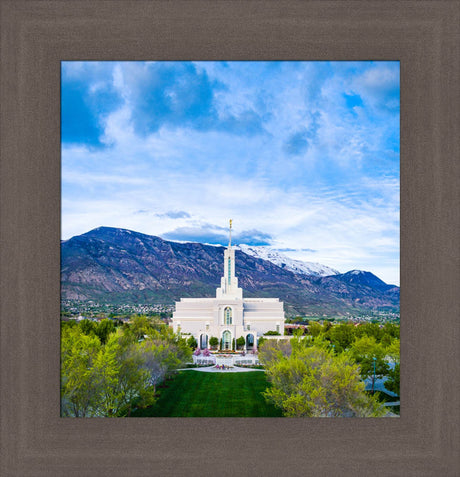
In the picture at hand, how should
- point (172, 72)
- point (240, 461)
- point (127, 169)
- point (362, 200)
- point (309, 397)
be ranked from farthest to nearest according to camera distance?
point (127, 169) → point (362, 200) → point (172, 72) → point (309, 397) → point (240, 461)

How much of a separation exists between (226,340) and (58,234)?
13082mm

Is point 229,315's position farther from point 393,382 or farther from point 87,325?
point 393,382

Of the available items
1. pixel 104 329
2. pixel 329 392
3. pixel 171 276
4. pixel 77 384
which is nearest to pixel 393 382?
pixel 329 392

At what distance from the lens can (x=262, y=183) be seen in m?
13.9

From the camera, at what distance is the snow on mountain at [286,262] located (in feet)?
45.6

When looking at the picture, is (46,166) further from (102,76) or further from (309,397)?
(102,76)

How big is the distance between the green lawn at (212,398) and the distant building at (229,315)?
6105 mm

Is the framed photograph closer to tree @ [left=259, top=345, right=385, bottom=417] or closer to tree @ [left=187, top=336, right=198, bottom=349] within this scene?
tree @ [left=187, top=336, right=198, bottom=349]

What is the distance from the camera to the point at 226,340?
15.4m

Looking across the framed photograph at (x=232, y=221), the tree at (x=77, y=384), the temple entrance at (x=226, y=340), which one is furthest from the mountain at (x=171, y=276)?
the tree at (x=77, y=384)

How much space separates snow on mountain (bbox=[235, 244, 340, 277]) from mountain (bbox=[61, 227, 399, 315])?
0.54ft

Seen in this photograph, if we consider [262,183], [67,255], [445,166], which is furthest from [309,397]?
[67,255]

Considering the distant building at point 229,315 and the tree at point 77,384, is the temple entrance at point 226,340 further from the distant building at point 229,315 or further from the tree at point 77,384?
the tree at point 77,384

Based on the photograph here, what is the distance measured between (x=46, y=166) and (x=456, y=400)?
3480 millimetres
